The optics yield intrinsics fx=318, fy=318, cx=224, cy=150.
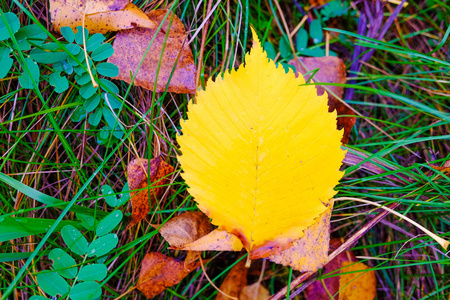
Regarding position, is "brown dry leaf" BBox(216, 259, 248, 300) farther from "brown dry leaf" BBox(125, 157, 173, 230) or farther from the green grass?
"brown dry leaf" BBox(125, 157, 173, 230)

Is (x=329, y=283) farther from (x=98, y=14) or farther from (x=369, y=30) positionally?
(x=98, y=14)

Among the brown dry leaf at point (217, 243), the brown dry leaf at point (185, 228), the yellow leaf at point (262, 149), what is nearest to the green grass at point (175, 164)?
the brown dry leaf at point (185, 228)

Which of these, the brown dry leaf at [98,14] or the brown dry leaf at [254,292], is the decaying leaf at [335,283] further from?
the brown dry leaf at [98,14]

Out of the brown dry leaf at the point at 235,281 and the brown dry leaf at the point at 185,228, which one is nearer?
the brown dry leaf at the point at 185,228

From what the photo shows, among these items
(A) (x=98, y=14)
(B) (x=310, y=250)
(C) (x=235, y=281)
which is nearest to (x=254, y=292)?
(C) (x=235, y=281)

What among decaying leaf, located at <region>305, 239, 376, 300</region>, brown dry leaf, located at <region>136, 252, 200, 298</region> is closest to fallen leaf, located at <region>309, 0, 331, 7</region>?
decaying leaf, located at <region>305, 239, 376, 300</region>

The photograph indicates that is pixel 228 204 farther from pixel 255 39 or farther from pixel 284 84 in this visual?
pixel 255 39
